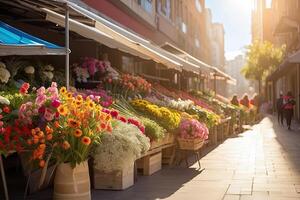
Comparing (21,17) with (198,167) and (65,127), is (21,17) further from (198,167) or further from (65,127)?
(65,127)

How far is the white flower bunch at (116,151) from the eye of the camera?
671 cm

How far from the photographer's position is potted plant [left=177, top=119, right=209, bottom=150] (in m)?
10.4

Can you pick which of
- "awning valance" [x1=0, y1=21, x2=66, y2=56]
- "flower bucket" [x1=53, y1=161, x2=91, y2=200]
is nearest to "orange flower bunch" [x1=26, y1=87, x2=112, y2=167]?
"flower bucket" [x1=53, y1=161, x2=91, y2=200]

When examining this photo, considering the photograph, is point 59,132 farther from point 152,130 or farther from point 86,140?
point 152,130

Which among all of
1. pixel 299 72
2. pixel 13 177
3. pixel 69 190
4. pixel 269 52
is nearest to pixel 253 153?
pixel 13 177

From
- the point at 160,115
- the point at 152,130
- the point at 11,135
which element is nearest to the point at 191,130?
the point at 160,115

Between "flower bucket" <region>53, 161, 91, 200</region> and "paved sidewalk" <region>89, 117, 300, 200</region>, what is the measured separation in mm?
940

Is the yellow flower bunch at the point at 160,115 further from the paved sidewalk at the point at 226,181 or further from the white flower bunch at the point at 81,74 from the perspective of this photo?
the white flower bunch at the point at 81,74

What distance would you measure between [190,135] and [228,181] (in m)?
2.02

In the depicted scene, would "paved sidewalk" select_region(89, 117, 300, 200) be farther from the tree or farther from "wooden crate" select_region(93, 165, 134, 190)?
the tree

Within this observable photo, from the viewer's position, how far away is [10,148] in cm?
594

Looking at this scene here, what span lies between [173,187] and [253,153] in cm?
538

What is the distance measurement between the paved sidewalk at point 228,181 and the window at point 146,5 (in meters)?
11.7

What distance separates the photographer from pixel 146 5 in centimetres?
2423
